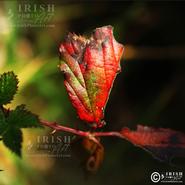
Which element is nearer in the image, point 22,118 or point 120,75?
point 22,118

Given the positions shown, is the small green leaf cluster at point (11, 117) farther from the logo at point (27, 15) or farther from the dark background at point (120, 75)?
the dark background at point (120, 75)

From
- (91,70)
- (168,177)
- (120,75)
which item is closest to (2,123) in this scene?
(91,70)

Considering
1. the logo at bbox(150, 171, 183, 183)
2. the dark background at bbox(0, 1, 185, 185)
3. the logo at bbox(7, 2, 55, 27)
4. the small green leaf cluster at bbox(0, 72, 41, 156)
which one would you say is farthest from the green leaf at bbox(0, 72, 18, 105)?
the dark background at bbox(0, 1, 185, 185)

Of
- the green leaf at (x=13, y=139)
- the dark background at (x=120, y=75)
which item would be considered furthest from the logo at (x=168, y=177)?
the green leaf at (x=13, y=139)

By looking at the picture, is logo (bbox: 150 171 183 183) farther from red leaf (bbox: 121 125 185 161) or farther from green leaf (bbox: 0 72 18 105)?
green leaf (bbox: 0 72 18 105)

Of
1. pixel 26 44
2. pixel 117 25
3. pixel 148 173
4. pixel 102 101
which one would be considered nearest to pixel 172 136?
pixel 102 101

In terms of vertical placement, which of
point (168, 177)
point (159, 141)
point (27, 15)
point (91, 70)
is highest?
point (27, 15)

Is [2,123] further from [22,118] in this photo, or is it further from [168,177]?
[168,177]
